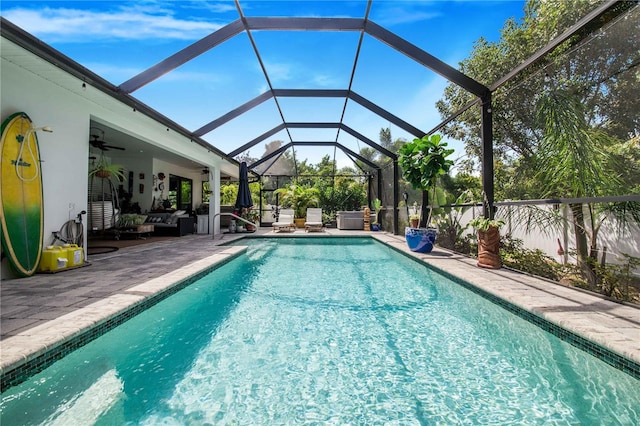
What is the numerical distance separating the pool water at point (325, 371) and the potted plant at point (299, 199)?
11483 millimetres

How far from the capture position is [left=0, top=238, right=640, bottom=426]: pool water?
70.9 inches

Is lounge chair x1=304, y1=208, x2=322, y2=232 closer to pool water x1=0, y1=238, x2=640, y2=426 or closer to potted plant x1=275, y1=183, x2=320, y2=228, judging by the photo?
potted plant x1=275, y1=183, x2=320, y2=228

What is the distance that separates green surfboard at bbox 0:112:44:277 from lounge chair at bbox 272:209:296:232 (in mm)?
8269

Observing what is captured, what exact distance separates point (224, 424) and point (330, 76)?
7.80 metres

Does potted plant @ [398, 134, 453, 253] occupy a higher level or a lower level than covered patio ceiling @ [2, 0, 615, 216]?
lower

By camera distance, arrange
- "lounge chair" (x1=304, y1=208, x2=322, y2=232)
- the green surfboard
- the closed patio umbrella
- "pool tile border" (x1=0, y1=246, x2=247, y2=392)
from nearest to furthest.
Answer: "pool tile border" (x1=0, y1=246, x2=247, y2=392), the green surfboard, the closed patio umbrella, "lounge chair" (x1=304, y1=208, x2=322, y2=232)

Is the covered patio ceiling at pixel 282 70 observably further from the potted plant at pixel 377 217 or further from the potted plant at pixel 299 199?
the potted plant at pixel 299 199

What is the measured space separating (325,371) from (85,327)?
1.99m

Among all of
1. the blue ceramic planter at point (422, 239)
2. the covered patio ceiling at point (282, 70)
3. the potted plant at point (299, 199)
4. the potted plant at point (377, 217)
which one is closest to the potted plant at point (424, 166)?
the blue ceramic planter at point (422, 239)

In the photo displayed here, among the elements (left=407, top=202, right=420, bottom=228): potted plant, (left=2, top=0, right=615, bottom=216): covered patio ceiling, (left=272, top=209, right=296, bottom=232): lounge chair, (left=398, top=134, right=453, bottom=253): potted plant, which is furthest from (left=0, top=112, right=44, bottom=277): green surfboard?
(left=272, top=209, right=296, bottom=232): lounge chair

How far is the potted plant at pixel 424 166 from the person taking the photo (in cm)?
643

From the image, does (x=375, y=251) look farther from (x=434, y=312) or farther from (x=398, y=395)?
(x=398, y=395)

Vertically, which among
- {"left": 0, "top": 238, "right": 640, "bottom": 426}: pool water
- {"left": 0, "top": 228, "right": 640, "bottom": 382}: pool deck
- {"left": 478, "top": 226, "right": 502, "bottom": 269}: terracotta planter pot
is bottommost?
{"left": 0, "top": 238, "right": 640, "bottom": 426}: pool water

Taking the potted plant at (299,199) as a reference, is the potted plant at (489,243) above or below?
below
